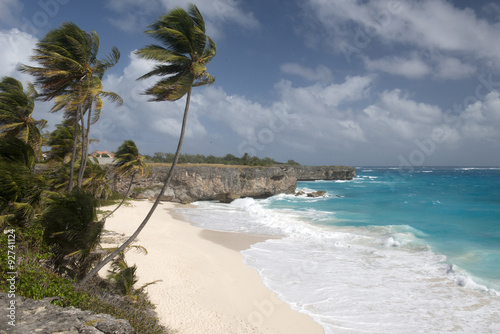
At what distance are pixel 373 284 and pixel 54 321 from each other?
32.5 feet

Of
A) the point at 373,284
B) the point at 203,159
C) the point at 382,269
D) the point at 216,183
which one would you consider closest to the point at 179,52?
the point at 373,284

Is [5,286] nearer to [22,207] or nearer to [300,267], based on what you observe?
[22,207]

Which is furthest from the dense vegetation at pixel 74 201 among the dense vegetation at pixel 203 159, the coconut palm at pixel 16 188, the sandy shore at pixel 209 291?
the dense vegetation at pixel 203 159

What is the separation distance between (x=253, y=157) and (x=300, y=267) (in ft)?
130

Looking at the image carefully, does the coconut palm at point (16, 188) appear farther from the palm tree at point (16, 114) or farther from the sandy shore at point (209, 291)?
the palm tree at point (16, 114)

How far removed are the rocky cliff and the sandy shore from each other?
61.2 feet

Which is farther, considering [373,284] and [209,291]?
[373,284]

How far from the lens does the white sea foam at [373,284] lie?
8047mm

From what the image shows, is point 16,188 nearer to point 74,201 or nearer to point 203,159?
point 74,201

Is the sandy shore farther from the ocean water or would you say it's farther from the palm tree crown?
the palm tree crown

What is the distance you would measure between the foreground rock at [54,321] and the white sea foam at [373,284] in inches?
220

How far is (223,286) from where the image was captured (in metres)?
9.99

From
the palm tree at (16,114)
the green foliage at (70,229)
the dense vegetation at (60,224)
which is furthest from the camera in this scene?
the palm tree at (16,114)

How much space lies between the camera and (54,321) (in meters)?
4.19
